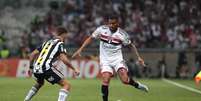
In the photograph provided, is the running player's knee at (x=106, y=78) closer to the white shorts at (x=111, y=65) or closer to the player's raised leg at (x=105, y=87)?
the player's raised leg at (x=105, y=87)

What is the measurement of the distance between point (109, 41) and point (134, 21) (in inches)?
873

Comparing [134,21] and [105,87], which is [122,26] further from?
[105,87]

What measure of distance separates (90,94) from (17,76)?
47.9 feet

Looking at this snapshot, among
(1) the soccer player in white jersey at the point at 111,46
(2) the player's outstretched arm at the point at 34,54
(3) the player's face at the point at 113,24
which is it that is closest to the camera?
(2) the player's outstretched arm at the point at 34,54

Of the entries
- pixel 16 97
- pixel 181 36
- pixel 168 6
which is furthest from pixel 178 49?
pixel 16 97

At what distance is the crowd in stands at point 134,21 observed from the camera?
37562 mm

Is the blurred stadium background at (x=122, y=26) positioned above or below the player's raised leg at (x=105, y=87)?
above

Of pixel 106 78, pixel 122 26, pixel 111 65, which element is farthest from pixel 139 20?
pixel 106 78

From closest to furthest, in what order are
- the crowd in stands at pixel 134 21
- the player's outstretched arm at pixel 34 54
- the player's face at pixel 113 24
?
the player's outstretched arm at pixel 34 54 → the player's face at pixel 113 24 → the crowd in stands at pixel 134 21

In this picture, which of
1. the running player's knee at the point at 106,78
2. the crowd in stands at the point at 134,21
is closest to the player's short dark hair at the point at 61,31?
the running player's knee at the point at 106,78

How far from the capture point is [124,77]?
17078mm

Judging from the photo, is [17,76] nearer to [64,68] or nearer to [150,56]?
[64,68]

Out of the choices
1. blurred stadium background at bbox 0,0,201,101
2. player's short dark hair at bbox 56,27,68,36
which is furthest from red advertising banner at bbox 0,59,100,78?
player's short dark hair at bbox 56,27,68,36

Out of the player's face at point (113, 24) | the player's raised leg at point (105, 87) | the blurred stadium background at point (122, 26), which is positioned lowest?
the player's raised leg at point (105, 87)
